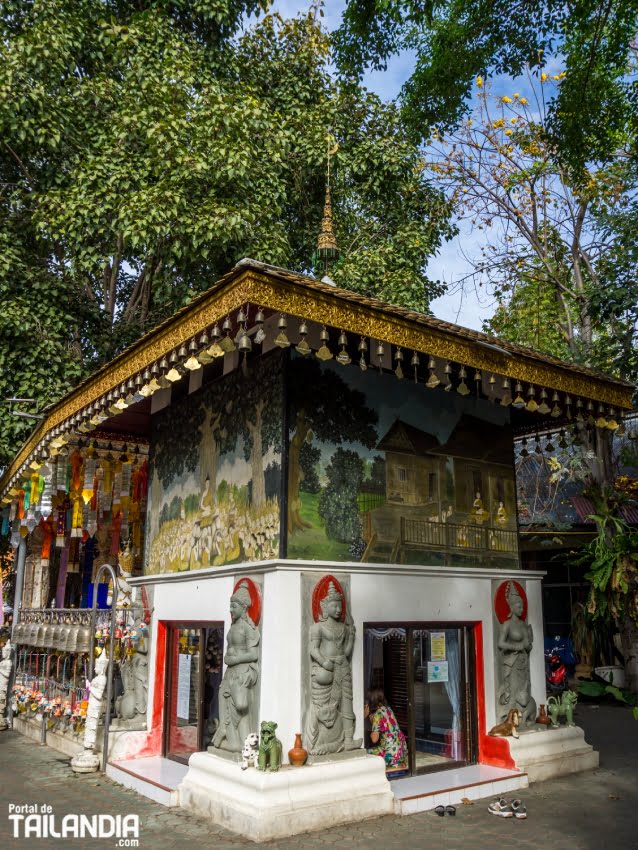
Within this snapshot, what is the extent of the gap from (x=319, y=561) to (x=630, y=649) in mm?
10655

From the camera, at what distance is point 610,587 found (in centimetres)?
1384

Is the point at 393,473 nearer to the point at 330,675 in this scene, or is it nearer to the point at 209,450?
the point at 209,450

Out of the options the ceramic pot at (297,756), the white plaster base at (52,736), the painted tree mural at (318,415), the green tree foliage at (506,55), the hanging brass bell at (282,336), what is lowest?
the white plaster base at (52,736)

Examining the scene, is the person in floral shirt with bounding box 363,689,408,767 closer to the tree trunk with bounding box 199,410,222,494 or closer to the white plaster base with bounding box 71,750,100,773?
the tree trunk with bounding box 199,410,222,494

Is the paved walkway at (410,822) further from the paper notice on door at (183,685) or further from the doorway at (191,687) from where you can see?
the paper notice on door at (183,685)

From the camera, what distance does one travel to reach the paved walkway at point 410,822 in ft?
20.3

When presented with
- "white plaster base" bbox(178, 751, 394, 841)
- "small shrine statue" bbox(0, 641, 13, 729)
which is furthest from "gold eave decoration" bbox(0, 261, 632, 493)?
"small shrine statue" bbox(0, 641, 13, 729)

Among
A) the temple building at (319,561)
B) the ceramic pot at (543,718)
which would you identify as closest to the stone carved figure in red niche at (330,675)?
the temple building at (319,561)

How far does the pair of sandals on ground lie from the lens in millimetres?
6996

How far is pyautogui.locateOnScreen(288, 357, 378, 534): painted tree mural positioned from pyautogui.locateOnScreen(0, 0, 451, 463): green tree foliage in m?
7.01

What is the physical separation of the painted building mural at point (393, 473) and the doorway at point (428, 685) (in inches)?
34.5

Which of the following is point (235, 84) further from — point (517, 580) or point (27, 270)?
point (517, 580)

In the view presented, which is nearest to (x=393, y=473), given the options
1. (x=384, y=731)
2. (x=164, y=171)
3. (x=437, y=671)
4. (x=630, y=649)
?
(x=437, y=671)

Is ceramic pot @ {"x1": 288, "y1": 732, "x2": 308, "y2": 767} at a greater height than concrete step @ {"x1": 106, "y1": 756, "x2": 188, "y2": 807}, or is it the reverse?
ceramic pot @ {"x1": 288, "y1": 732, "x2": 308, "y2": 767}
